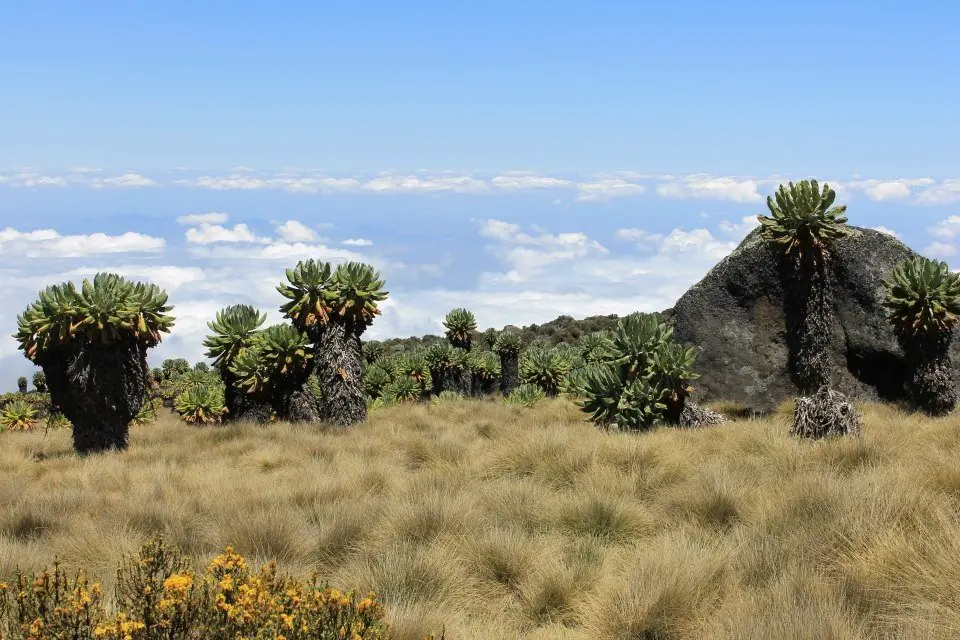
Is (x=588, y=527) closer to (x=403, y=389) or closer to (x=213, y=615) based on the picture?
(x=213, y=615)

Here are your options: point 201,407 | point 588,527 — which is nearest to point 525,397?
point 201,407

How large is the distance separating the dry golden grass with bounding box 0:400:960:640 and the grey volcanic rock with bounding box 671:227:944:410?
2.79 meters

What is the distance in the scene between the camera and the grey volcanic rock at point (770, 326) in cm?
1349

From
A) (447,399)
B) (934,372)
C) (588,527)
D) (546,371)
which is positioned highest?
(934,372)

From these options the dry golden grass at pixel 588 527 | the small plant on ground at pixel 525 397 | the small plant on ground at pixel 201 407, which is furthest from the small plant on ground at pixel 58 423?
the small plant on ground at pixel 525 397

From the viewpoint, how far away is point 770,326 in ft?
46.9

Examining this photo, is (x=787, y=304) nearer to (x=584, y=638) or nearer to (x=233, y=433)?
(x=584, y=638)

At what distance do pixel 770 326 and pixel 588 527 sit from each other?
9118mm

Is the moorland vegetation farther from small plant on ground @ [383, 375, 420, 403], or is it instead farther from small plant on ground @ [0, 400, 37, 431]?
small plant on ground @ [383, 375, 420, 403]

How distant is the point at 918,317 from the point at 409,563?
9.66m

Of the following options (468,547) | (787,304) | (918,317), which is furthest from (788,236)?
(468,547)

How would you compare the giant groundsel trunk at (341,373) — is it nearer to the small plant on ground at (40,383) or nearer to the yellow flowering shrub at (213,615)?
the yellow flowering shrub at (213,615)

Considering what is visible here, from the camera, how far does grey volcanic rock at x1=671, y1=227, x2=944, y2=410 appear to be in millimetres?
13492

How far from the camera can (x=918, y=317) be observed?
37.9 ft
